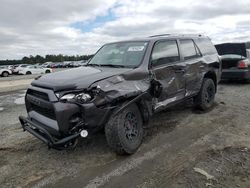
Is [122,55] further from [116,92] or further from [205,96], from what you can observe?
[205,96]

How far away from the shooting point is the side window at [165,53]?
5.26 m

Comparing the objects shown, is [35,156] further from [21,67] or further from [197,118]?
[21,67]

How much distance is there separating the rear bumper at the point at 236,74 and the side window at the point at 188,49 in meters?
4.99

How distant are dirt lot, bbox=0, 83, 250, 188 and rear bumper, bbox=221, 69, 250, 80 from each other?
5142mm

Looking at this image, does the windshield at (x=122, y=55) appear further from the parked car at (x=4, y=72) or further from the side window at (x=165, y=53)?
the parked car at (x=4, y=72)

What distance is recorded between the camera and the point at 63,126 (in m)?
3.82

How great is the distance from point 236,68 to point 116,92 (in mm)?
8174

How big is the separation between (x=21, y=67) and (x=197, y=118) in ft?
112

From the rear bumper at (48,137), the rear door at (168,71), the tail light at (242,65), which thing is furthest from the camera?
the tail light at (242,65)

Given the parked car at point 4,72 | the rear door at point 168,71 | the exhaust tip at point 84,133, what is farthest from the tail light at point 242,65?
the parked car at point 4,72

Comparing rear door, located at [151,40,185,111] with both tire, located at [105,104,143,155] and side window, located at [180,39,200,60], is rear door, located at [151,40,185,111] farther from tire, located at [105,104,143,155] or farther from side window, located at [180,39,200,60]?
tire, located at [105,104,143,155]

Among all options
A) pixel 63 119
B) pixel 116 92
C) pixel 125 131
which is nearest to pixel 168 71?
pixel 116 92

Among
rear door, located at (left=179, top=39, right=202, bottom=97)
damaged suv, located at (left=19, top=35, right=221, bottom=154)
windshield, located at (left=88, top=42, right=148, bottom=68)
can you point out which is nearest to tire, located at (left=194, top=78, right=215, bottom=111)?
rear door, located at (left=179, top=39, right=202, bottom=97)

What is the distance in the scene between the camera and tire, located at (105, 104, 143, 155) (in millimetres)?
4137
